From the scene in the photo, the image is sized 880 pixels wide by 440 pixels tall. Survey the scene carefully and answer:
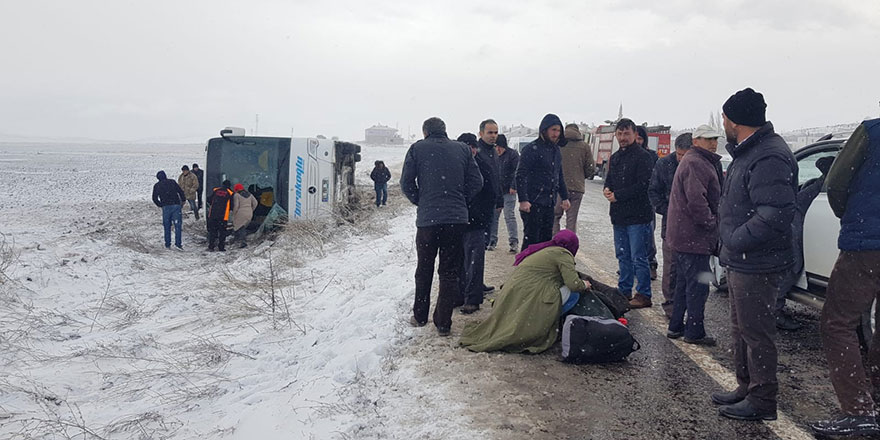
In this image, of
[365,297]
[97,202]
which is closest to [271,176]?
[365,297]

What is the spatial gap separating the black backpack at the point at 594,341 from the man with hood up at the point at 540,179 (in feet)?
6.93

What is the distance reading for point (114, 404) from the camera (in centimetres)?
519

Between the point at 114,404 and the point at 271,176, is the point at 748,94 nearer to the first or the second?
the point at 114,404

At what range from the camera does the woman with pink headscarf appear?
180 inches

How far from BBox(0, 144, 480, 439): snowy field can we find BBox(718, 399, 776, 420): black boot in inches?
65.1

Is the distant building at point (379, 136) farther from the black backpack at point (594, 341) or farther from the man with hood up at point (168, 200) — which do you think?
the black backpack at point (594, 341)

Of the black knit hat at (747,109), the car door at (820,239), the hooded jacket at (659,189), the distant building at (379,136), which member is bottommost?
the car door at (820,239)

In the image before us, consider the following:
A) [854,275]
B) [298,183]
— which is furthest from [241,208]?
[854,275]

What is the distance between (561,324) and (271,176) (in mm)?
10604

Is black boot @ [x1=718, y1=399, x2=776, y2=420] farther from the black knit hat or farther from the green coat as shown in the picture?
the black knit hat

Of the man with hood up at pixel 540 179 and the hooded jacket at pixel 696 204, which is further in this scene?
the man with hood up at pixel 540 179

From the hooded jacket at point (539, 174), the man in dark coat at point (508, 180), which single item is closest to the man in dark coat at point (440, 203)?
the hooded jacket at point (539, 174)

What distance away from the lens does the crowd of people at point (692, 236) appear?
324 cm

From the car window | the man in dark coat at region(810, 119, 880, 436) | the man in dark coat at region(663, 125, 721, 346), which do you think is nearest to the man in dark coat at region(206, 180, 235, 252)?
the man in dark coat at region(663, 125, 721, 346)
